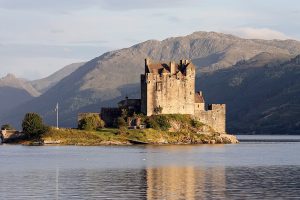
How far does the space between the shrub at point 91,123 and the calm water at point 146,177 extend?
4591cm

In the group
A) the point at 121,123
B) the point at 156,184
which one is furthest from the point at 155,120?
the point at 156,184

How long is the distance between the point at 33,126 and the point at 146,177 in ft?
299

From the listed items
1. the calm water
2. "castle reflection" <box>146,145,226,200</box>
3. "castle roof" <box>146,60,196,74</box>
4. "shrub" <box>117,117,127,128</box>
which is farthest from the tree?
"castle reflection" <box>146,145,226,200</box>

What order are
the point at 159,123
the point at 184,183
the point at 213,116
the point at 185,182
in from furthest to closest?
the point at 213,116 < the point at 159,123 < the point at 185,182 < the point at 184,183

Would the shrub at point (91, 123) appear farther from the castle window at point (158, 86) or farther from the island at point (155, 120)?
the castle window at point (158, 86)

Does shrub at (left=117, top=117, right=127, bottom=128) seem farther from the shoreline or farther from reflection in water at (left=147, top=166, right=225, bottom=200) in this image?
reflection in water at (left=147, top=166, right=225, bottom=200)

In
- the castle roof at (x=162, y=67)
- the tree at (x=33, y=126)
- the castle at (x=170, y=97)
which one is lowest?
the tree at (x=33, y=126)

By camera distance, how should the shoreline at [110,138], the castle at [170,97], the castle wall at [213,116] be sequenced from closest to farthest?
the shoreline at [110,138] → the castle at [170,97] → the castle wall at [213,116]

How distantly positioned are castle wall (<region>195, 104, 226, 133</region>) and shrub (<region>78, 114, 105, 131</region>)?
863 inches

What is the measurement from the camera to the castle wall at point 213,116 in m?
192

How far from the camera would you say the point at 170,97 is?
188m

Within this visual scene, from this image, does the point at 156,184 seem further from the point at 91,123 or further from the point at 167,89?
the point at 167,89

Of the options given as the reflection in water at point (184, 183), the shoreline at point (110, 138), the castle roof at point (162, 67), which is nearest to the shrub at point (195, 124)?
the shoreline at point (110, 138)

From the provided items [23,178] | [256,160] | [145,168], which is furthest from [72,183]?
[256,160]
